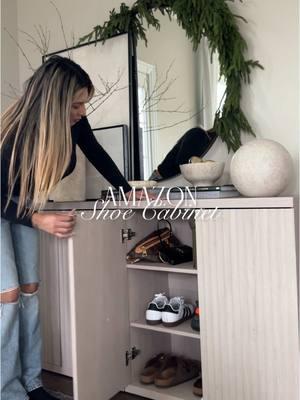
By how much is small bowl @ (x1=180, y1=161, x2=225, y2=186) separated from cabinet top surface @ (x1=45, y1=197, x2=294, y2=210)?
0.52 ft

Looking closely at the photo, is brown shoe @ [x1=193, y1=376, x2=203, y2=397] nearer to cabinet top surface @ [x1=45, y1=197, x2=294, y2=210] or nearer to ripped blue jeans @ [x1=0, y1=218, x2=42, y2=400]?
ripped blue jeans @ [x1=0, y1=218, x2=42, y2=400]

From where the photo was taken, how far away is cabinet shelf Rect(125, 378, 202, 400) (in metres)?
1.34

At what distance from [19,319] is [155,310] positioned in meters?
0.49

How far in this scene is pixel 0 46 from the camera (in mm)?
2111

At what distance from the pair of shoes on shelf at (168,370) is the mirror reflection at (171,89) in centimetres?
78

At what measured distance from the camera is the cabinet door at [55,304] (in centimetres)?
153

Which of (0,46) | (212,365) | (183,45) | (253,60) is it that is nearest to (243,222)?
(212,365)

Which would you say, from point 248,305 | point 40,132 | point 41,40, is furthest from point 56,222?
point 41,40

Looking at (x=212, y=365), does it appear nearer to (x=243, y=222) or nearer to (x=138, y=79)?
(x=243, y=222)

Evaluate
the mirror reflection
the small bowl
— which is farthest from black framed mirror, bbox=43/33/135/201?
the small bowl

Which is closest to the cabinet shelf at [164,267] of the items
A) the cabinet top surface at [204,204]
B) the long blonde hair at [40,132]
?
the cabinet top surface at [204,204]

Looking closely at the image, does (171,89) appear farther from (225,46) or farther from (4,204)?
(4,204)

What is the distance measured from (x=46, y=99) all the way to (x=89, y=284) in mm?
603
